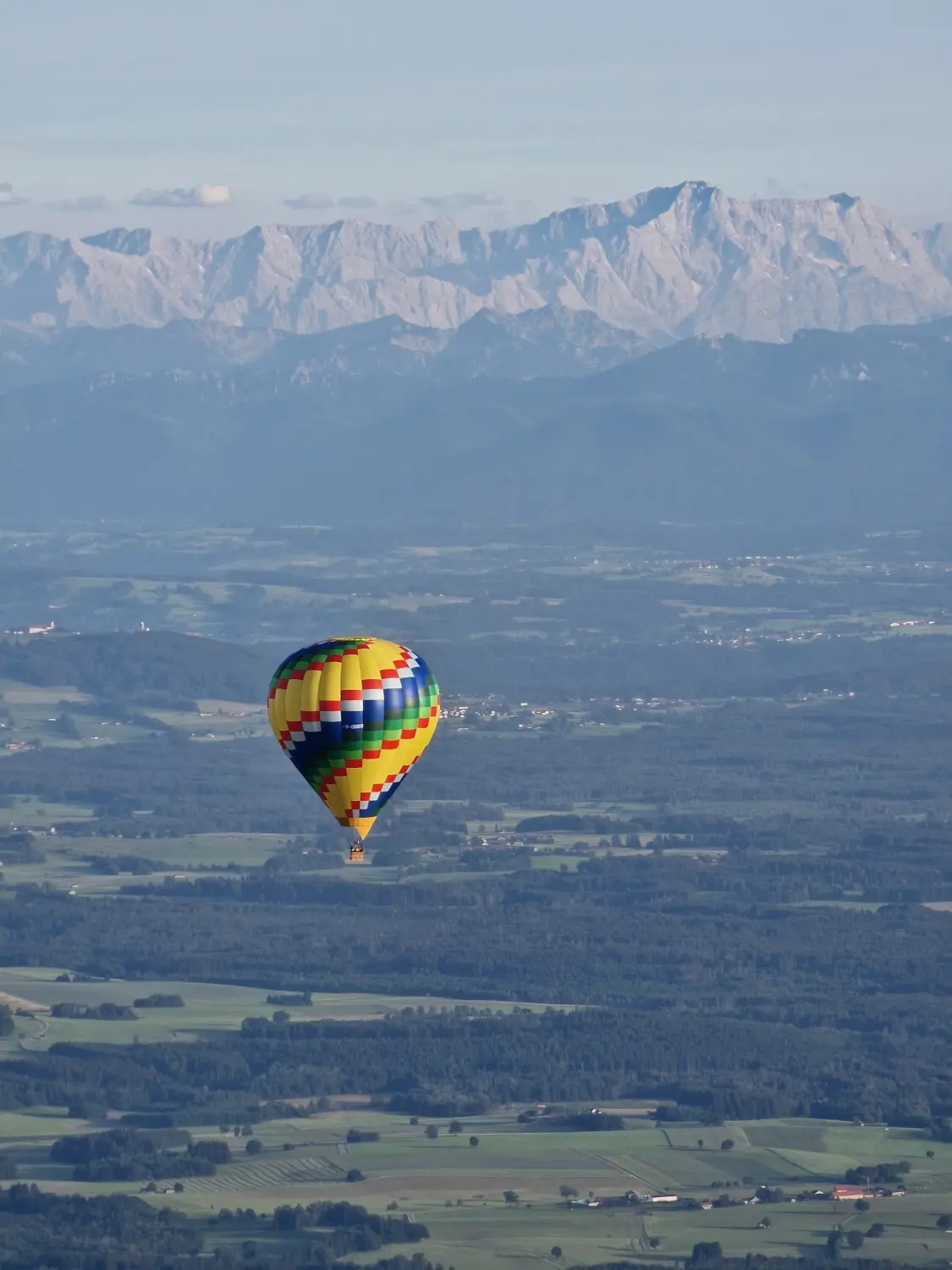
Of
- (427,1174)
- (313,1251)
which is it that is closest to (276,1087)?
(427,1174)

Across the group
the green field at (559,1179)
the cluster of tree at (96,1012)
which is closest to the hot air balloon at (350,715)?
the green field at (559,1179)

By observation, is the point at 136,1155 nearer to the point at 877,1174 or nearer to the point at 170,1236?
the point at 170,1236

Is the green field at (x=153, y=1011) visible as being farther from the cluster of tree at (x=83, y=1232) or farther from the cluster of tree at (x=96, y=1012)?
the cluster of tree at (x=83, y=1232)

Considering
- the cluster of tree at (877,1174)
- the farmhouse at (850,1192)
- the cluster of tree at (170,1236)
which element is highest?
the cluster of tree at (877,1174)

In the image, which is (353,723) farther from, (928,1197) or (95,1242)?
(928,1197)

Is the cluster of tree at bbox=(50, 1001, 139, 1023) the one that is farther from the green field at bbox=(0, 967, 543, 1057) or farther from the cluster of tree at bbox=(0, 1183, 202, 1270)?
the cluster of tree at bbox=(0, 1183, 202, 1270)
